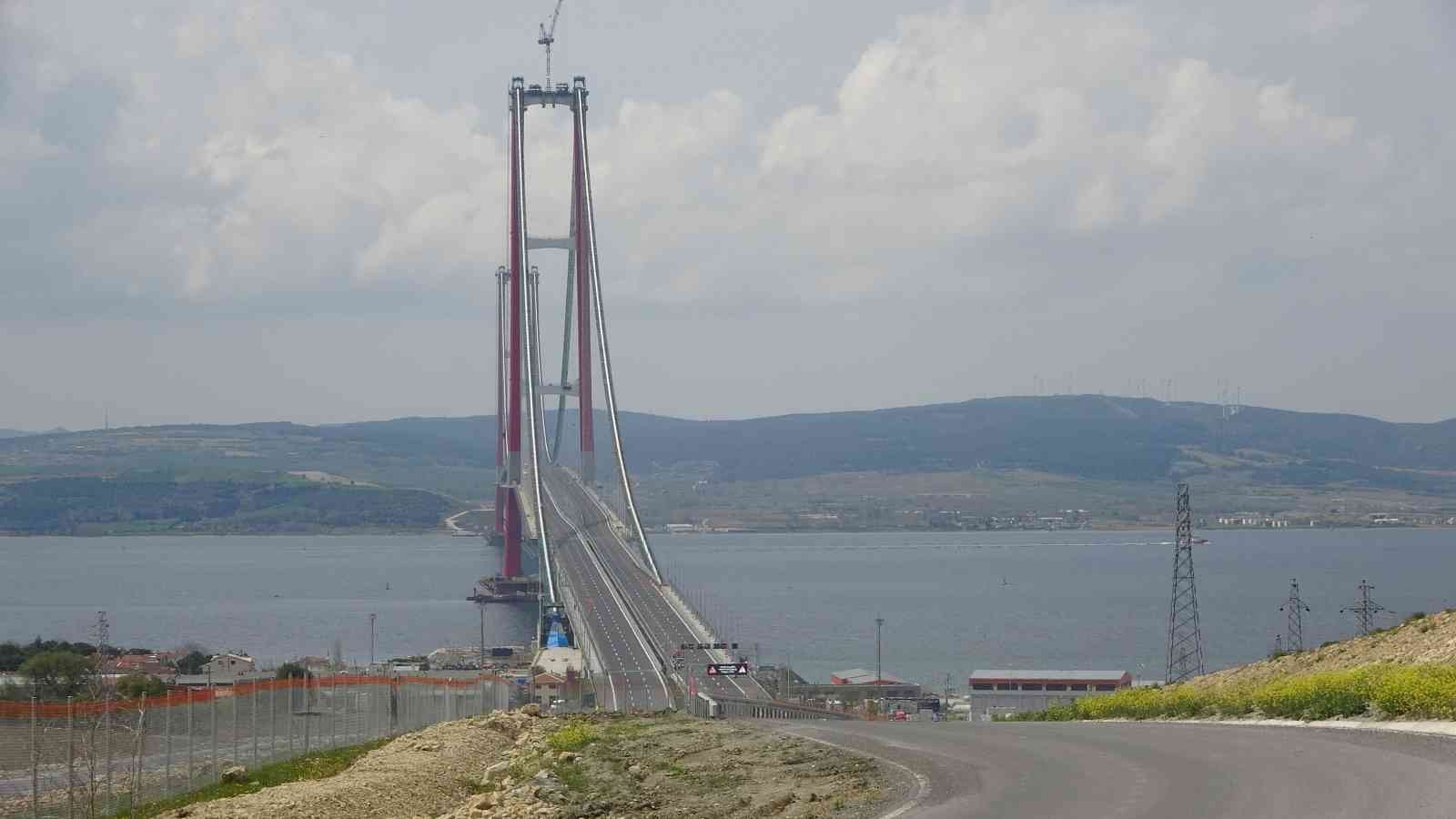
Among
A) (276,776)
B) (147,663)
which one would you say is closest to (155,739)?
(276,776)

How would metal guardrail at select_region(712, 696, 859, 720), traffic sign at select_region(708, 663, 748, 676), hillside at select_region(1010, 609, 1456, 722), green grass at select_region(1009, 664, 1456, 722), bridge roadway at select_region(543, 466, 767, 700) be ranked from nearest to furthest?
green grass at select_region(1009, 664, 1456, 722) → hillside at select_region(1010, 609, 1456, 722) → metal guardrail at select_region(712, 696, 859, 720) → bridge roadway at select_region(543, 466, 767, 700) → traffic sign at select_region(708, 663, 748, 676)

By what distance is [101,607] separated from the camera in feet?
407

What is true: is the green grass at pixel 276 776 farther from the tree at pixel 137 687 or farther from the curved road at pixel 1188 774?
the tree at pixel 137 687

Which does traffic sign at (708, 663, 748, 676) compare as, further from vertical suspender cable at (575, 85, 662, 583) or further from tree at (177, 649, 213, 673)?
vertical suspender cable at (575, 85, 662, 583)

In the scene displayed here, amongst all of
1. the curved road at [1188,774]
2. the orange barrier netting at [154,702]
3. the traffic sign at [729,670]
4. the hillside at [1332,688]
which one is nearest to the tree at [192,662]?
the traffic sign at [729,670]

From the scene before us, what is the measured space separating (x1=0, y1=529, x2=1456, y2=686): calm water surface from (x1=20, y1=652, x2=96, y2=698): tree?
34.4m

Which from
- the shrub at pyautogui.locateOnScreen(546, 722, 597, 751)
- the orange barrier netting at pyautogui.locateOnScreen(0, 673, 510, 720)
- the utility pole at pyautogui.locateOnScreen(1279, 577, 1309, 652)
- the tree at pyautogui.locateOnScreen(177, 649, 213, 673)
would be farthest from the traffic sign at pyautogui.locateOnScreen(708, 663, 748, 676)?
the shrub at pyautogui.locateOnScreen(546, 722, 597, 751)

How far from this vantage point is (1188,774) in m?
13.7

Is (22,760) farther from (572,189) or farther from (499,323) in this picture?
(499,323)

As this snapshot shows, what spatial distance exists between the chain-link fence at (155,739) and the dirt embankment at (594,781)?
809 mm

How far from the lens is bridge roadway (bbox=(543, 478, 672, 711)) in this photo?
54.8 m

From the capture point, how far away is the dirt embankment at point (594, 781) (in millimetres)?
14305

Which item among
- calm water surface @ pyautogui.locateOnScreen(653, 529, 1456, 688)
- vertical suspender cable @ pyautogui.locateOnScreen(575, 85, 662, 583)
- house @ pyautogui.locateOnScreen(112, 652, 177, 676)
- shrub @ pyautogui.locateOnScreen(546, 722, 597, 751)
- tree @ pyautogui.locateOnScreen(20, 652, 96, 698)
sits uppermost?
vertical suspender cable @ pyautogui.locateOnScreen(575, 85, 662, 583)

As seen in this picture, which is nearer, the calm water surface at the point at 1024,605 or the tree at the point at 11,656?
the tree at the point at 11,656
